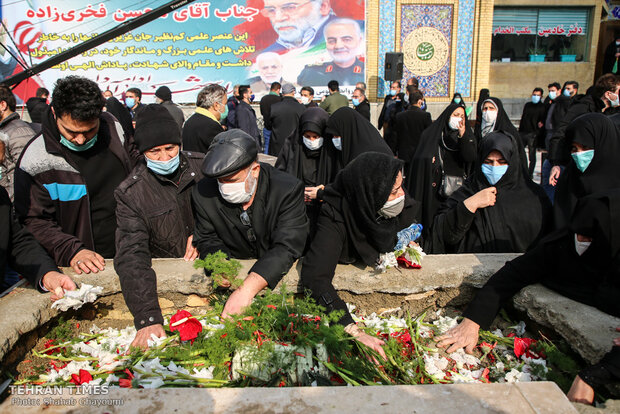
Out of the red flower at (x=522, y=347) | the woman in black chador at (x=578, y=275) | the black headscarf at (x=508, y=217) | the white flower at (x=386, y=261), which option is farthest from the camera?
the black headscarf at (x=508, y=217)

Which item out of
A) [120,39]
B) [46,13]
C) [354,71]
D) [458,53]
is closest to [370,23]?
[354,71]

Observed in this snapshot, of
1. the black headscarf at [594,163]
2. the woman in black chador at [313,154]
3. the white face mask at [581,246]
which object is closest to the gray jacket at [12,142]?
the woman in black chador at [313,154]

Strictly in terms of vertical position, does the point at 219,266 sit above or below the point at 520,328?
above

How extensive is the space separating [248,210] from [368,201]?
670mm

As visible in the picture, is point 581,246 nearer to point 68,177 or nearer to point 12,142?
point 68,177

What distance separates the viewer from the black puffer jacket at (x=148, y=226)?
227cm

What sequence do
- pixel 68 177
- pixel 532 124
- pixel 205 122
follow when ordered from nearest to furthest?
pixel 68 177 < pixel 205 122 < pixel 532 124

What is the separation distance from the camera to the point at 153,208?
2602 millimetres

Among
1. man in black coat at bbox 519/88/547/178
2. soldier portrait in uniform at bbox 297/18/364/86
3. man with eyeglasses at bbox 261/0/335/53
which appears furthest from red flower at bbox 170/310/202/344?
man with eyeglasses at bbox 261/0/335/53

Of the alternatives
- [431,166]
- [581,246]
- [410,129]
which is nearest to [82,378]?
[581,246]

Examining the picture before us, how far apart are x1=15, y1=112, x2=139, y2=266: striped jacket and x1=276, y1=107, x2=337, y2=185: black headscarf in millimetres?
1957

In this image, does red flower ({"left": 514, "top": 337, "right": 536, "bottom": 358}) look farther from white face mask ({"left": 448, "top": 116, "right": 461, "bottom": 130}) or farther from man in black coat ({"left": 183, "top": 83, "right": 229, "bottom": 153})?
man in black coat ({"left": 183, "top": 83, "right": 229, "bottom": 153})

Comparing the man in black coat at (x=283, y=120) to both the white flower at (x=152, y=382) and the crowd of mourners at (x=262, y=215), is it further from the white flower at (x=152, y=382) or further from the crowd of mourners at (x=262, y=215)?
the white flower at (x=152, y=382)

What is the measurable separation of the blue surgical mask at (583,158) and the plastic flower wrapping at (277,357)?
1735mm
